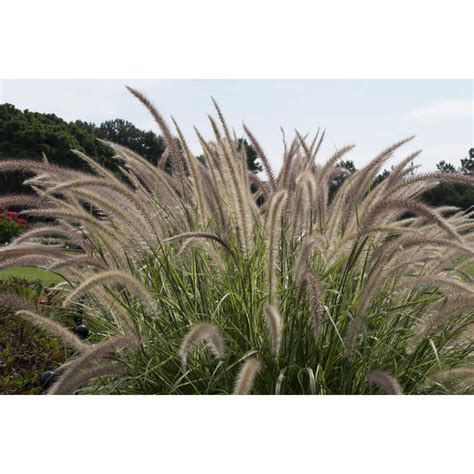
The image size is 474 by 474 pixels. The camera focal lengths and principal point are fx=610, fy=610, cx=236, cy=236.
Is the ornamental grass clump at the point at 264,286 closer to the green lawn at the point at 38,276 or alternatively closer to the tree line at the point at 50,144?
the green lawn at the point at 38,276

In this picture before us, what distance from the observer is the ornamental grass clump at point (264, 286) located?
2232mm

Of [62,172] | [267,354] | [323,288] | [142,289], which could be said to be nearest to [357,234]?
[323,288]

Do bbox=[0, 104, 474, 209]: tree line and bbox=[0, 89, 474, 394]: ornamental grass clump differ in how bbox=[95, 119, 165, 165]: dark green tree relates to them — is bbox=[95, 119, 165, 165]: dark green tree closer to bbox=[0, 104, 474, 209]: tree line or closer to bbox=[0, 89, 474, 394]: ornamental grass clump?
bbox=[0, 104, 474, 209]: tree line

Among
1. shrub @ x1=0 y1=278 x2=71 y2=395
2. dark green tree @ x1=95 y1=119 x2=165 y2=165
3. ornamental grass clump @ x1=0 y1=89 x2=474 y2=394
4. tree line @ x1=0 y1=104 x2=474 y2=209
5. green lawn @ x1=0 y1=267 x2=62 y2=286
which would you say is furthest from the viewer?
dark green tree @ x1=95 y1=119 x2=165 y2=165

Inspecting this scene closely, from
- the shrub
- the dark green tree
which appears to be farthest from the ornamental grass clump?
the dark green tree

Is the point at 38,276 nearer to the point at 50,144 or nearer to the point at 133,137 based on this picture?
the point at 50,144

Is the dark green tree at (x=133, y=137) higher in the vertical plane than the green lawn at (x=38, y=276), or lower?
higher

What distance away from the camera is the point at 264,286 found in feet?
8.71

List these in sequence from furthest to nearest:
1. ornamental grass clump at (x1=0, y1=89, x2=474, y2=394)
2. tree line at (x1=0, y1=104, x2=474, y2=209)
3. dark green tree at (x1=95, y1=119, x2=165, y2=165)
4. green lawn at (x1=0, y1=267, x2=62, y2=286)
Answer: dark green tree at (x1=95, y1=119, x2=165, y2=165) < tree line at (x1=0, y1=104, x2=474, y2=209) < green lawn at (x1=0, y1=267, x2=62, y2=286) < ornamental grass clump at (x1=0, y1=89, x2=474, y2=394)

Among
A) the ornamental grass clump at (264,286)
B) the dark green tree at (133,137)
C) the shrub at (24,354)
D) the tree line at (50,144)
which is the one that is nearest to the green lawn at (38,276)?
the shrub at (24,354)

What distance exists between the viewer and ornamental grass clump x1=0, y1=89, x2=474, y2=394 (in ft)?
7.32

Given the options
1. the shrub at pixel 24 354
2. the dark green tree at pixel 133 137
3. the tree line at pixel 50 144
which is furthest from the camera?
the dark green tree at pixel 133 137

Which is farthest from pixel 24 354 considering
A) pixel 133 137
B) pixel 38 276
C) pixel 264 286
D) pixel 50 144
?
pixel 133 137

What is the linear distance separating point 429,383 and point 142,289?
1196 mm
